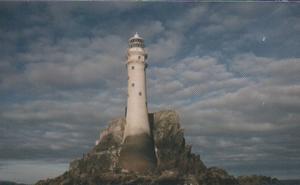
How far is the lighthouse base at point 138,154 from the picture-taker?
74000 millimetres

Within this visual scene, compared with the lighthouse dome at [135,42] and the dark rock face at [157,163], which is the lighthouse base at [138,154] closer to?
the dark rock face at [157,163]

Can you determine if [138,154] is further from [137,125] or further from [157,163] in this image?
[137,125]

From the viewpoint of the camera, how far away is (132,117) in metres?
76.6

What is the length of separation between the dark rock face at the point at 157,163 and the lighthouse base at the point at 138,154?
252 millimetres

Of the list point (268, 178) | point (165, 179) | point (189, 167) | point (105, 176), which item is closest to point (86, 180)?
point (105, 176)

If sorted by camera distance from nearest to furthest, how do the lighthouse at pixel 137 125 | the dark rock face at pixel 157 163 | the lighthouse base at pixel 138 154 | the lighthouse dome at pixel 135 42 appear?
1. the dark rock face at pixel 157 163
2. the lighthouse base at pixel 138 154
3. the lighthouse at pixel 137 125
4. the lighthouse dome at pixel 135 42

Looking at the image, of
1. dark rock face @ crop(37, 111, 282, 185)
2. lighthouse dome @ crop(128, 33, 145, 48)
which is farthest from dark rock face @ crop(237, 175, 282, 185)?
lighthouse dome @ crop(128, 33, 145, 48)

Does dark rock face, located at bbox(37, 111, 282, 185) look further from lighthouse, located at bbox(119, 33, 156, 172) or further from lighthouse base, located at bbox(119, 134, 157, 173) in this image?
lighthouse, located at bbox(119, 33, 156, 172)

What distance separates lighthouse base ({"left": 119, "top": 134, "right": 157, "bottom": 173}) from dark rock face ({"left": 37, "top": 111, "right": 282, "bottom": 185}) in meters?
0.25

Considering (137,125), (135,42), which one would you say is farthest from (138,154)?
(135,42)

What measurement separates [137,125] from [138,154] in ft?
16.5

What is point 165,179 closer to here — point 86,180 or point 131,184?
point 131,184

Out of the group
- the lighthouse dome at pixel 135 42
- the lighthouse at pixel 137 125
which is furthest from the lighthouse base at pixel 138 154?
the lighthouse dome at pixel 135 42

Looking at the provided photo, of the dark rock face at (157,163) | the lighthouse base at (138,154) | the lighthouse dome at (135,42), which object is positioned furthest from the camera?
the lighthouse dome at (135,42)
